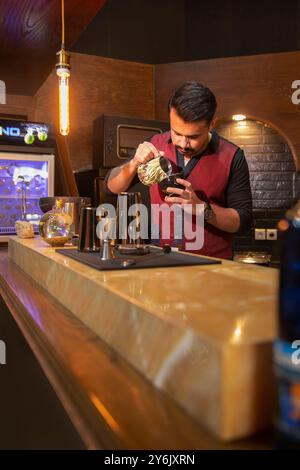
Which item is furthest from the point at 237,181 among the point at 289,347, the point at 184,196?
the point at 289,347

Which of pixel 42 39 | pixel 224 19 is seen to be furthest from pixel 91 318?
pixel 224 19

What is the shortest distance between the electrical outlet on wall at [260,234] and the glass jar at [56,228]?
2.33 m

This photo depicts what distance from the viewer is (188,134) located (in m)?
1.92

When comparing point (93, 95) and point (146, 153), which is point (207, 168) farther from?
point (93, 95)

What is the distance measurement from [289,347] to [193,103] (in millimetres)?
1565

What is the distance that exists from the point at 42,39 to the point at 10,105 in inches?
48.4

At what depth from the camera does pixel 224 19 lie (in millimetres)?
4039

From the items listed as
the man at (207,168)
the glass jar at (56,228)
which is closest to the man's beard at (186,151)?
the man at (207,168)

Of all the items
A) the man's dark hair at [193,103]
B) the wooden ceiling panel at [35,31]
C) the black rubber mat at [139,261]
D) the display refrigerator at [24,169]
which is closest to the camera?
the black rubber mat at [139,261]

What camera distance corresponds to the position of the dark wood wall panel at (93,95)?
3.66 metres

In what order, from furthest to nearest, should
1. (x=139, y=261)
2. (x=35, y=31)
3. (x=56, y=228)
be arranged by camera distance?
1. (x=35, y=31)
2. (x=56, y=228)
3. (x=139, y=261)

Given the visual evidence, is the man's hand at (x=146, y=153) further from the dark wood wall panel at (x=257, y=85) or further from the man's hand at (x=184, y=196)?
the dark wood wall panel at (x=257, y=85)

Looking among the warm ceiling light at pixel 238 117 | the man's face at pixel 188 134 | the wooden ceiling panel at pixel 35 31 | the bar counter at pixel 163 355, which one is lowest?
the bar counter at pixel 163 355

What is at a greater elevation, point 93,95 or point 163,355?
point 93,95
